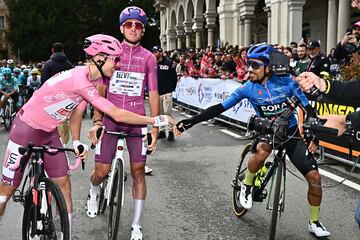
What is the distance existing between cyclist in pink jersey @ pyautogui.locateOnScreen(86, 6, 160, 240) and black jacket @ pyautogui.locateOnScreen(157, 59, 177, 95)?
5.53m

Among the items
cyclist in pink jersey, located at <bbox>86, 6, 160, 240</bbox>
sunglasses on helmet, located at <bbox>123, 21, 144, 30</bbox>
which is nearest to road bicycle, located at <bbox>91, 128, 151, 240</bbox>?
cyclist in pink jersey, located at <bbox>86, 6, 160, 240</bbox>

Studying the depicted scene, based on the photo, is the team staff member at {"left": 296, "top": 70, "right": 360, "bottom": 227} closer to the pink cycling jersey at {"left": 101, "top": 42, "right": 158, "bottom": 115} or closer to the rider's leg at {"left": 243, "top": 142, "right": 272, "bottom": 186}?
the rider's leg at {"left": 243, "top": 142, "right": 272, "bottom": 186}

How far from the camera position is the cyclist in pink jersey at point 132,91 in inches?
Result: 187

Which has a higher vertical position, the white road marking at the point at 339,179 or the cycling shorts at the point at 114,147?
the cycling shorts at the point at 114,147

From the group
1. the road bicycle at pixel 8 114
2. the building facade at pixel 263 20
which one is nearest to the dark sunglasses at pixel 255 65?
the road bicycle at pixel 8 114

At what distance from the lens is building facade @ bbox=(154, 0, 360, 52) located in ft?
65.8

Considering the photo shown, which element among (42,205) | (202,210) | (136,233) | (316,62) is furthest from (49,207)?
(316,62)

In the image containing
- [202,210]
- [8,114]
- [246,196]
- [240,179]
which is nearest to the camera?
[246,196]

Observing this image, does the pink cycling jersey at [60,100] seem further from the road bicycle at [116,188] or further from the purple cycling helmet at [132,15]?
the purple cycling helmet at [132,15]

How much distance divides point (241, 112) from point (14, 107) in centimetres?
703

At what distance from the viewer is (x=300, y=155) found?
4.66 meters

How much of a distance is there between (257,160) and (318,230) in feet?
3.00

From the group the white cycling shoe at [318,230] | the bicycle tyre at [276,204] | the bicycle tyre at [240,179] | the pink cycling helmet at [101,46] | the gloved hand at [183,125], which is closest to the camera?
the pink cycling helmet at [101,46]

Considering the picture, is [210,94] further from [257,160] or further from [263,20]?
[263,20]
